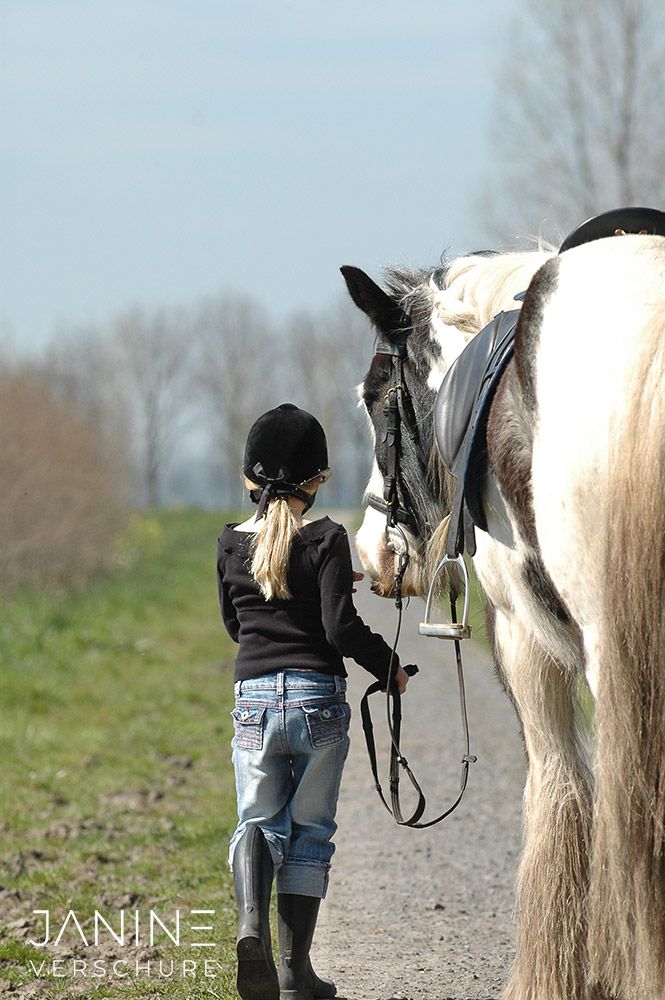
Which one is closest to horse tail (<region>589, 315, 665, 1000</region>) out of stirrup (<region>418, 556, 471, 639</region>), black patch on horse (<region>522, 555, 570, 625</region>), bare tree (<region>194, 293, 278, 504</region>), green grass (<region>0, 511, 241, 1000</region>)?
black patch on horse (<region>522, 555, 570, 625</region>)

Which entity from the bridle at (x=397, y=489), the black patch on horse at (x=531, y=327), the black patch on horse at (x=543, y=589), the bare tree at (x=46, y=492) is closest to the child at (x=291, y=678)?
the bridle at (x=397, y=489)

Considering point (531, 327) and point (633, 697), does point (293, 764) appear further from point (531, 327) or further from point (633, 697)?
point (531, 327)

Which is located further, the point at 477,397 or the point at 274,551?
the point at 274,551

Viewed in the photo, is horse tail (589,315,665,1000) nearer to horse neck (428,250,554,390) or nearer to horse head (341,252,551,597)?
horse neck (428,250,554,390)

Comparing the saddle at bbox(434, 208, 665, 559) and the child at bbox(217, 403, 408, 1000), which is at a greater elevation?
the saddle at bbox(434, 208, 665, 559)

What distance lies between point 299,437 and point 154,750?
16.6 feet

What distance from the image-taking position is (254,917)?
3.66m

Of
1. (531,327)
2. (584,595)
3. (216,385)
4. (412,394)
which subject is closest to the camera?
(584,595)

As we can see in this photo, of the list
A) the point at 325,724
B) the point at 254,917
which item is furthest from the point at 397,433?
the point at 254,917

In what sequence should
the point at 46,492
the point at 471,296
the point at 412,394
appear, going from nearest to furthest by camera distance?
the point at 471,296 → the point at 412,394 → the point at 46,492

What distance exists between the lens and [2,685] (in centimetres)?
1016

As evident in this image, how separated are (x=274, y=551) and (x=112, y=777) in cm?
433

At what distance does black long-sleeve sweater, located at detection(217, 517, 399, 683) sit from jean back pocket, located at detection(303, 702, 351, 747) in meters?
0.12

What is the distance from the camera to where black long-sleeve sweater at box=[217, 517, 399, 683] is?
12.4ft
